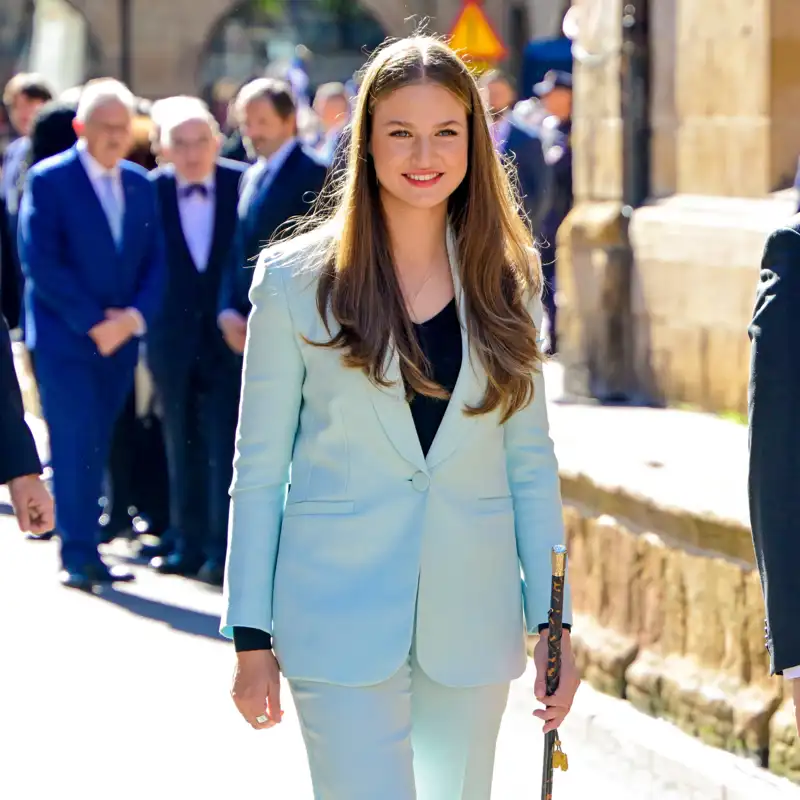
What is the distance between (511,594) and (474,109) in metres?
0.83

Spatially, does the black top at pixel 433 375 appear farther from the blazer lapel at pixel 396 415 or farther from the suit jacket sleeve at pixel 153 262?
the suit jacket sleeve at pixel 153 262

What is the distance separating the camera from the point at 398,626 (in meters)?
3.63

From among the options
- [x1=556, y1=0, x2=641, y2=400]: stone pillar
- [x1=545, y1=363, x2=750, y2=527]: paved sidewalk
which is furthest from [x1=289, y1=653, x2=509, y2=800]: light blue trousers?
[x1=556, y1=0, x2=641, y2=400]: stone pillar

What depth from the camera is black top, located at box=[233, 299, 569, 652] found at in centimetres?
366

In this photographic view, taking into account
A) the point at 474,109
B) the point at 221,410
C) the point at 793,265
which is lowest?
the point at 221,410

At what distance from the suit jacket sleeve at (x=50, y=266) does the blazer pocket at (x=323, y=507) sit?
16.9 ft

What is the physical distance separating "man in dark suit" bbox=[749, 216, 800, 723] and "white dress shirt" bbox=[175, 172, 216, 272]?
19.8 ft

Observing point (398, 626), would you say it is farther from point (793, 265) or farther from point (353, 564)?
point (793, 265)

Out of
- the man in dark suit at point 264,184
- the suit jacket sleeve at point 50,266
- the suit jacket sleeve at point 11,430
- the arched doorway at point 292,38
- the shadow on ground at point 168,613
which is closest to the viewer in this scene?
the suit jacket sleeve at point 11,430

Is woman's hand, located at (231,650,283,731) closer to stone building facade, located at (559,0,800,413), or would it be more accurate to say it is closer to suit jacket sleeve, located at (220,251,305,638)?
suit jacket sleeve, located at (220,251,305,638)

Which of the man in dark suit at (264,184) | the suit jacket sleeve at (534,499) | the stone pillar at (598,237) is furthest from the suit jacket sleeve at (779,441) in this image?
the stone pillar at (598,237)

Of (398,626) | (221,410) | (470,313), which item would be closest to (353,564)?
(398,626)

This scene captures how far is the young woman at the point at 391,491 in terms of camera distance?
363 cm

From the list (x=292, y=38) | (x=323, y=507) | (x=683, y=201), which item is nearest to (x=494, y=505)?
(x=323, y=507)
